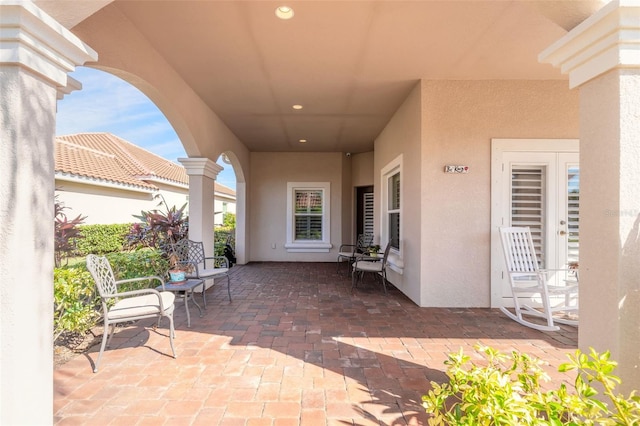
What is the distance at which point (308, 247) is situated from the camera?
28.9 ft

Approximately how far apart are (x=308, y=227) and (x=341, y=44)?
19.8 feet

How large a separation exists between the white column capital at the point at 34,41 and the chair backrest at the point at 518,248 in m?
4.51

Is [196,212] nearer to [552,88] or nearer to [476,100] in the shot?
[476,100]

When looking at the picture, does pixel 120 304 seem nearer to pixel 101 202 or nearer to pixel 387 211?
pixel 387 211

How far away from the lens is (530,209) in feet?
14.6

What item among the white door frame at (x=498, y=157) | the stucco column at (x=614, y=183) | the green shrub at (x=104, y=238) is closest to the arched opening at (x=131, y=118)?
the green shrub at (x=104, y=238)

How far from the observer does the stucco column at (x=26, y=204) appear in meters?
1.40

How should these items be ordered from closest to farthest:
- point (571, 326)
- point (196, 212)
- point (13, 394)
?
point (13, 394) < point (571, 326) < point (196, 212)

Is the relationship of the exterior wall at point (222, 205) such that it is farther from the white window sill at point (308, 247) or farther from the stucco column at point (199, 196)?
the stucco column at point (199, 196)

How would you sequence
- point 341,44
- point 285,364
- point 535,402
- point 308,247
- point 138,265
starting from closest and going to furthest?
1. point 535,402
2. point 285,364
3. point 341,44
4. point 138,265
5. point 308,247

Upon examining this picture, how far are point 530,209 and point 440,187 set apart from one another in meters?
1.32

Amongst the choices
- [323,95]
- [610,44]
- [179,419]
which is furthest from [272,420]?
[323,95]

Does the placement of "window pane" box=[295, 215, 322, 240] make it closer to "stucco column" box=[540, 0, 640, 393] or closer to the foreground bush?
the foreground bush

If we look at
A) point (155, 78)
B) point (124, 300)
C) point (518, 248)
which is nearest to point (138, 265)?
point (124, 300)
